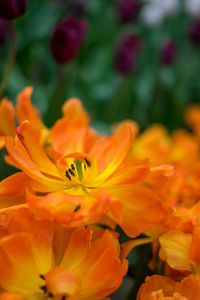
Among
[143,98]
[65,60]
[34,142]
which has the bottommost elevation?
[143,98]

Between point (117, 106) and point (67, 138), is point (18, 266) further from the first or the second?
point (117, 106)

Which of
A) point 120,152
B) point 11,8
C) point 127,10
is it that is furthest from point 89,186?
point 127,10

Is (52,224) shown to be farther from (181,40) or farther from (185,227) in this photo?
(181,40)

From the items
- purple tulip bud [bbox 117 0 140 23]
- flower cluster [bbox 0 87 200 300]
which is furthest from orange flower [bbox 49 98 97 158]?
purple tulip bud [bbox 117 0 140 23]

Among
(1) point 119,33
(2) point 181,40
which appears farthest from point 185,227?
(2) point 181,40

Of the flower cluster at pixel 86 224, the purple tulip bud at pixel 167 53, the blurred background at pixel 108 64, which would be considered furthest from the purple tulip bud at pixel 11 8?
the purple tulip bud at pixel 167 53

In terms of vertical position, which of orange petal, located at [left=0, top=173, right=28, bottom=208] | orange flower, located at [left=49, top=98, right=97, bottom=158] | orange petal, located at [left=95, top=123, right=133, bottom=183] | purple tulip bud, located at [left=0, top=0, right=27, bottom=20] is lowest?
orange flower, located at [left=49, top=98, right=97, bottom=158]

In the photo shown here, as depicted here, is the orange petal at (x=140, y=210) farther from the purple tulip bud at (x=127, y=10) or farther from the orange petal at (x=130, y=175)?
the purple tulip bud at (x=127, y=10)

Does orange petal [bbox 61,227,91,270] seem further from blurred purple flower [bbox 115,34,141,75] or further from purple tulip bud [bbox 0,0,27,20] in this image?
blurred purple flower [bbox 115,34,141,75]
